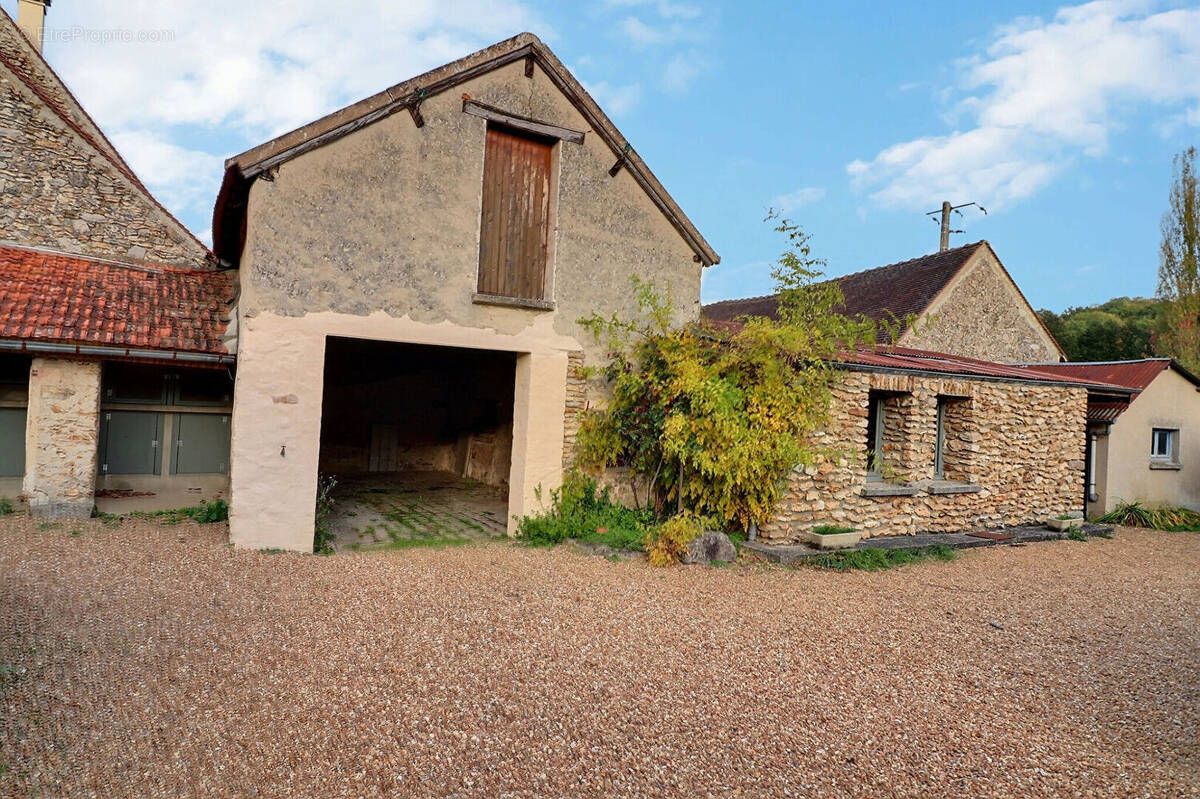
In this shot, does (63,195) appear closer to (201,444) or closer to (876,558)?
(201,444)

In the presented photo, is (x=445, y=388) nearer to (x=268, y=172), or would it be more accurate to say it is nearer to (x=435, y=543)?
(x=435, y=543)

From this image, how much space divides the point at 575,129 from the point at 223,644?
23.5ft

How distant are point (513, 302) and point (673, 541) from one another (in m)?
3.52

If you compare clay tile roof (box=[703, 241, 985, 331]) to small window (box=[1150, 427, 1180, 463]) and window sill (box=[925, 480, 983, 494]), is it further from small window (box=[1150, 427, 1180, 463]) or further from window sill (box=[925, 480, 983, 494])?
window sill (box=[925, 480, 983, 494])

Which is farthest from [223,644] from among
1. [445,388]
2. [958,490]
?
[445,388]

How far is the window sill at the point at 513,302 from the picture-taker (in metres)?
8.02

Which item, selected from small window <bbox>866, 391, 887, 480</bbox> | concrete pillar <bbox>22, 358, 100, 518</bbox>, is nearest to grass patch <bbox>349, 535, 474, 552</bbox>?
concrete pillar <bbox>22, 358, 100, 518</bbox>

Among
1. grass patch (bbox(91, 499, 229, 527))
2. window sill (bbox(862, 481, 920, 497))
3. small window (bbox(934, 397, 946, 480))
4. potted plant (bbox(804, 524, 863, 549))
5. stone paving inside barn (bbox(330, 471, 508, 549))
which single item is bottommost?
stone paving inside barn (bbox(330, 471, 508, 549))

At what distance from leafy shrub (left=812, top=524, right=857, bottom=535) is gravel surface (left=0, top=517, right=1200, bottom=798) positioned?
3.69 feet

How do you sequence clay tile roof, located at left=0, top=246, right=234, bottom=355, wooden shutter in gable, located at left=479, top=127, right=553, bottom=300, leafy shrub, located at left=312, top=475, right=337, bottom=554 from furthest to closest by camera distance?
wooden shutter in gable, located at left=479, top=127, right=553, bottom=300
clay tile roof, located at left=0, top=246, right=234, bottom=355
leafy shrub, located at left=312, top=475, right=337, bottom=554

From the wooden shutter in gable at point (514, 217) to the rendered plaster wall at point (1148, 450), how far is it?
11.7 m

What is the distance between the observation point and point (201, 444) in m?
9.36

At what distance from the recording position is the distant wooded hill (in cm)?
2466

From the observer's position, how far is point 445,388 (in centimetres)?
1633
